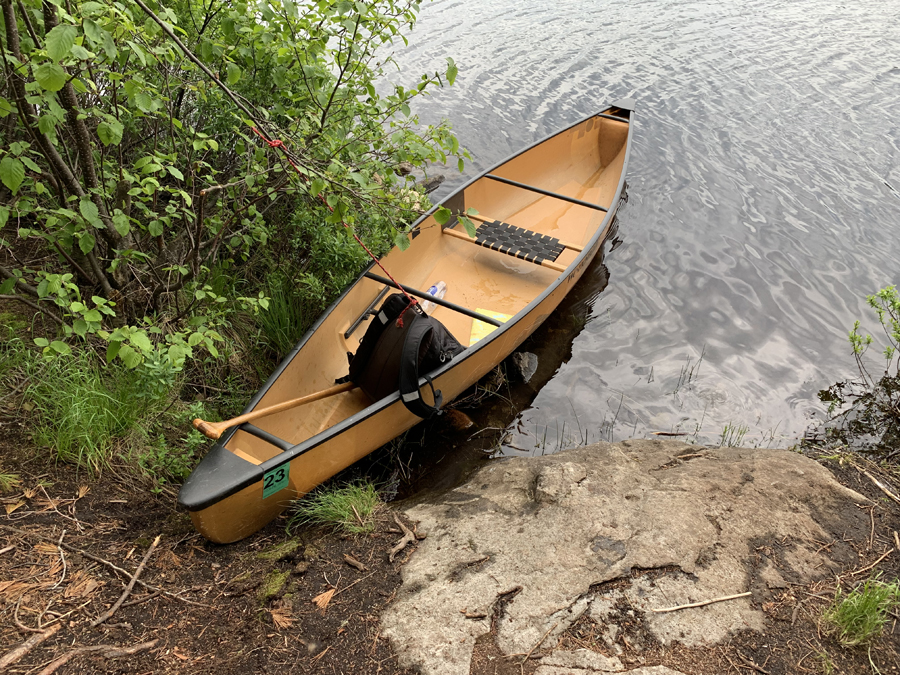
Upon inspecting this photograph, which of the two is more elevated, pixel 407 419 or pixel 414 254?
pixel 414 254

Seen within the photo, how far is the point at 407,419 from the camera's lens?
4.58m

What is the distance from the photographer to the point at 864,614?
270cm

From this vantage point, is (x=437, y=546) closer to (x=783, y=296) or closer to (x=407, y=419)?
(x=407, y=419)

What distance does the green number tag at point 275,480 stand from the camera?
362cm

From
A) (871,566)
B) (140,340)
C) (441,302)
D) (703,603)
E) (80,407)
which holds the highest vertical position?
(140,340)

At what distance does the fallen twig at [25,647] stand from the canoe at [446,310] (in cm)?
77

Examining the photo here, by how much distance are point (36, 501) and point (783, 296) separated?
7.28m

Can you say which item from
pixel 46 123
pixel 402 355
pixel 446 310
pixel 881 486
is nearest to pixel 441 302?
pixel 446 310

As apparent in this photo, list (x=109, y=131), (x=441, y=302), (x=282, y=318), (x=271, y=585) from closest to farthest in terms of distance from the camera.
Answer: (x=109, y=131) → (x=271, y=585) → (x=282, y=318) → (x=441, y=302)

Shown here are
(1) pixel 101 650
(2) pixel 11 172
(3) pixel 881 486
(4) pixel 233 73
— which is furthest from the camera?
(3) pixel 881 486

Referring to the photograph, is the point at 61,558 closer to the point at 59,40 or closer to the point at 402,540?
the point at 402,540

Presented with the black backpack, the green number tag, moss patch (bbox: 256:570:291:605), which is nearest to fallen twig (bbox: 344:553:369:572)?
moss patch (bbox: 256:570:291:605)

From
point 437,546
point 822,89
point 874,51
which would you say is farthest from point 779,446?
point 874,51

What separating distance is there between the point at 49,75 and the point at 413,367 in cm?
260
